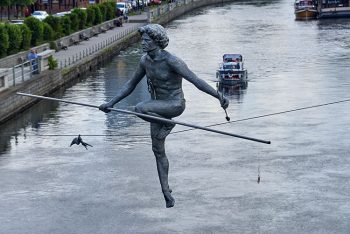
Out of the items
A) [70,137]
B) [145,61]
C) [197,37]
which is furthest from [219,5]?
[145,61]

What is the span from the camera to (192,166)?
154 feet

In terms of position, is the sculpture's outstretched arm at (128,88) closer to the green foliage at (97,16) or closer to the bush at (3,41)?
the bush at (3,41)

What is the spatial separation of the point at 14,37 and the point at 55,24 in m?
18.7

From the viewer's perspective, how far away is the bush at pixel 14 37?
71125mm

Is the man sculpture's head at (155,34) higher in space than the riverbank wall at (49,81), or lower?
higher

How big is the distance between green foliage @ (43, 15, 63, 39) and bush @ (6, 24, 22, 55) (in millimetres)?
16089

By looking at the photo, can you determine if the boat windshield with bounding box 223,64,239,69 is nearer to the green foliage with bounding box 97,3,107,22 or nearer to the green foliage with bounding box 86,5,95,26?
the green foliage with bounding box 86,5,95,26

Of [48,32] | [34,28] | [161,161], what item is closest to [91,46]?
[48,32]

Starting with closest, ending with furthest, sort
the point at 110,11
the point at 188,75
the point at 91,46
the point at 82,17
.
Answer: the point at 188,75 → the point at 91,46 → the point at 82,17 → the point at 110,11

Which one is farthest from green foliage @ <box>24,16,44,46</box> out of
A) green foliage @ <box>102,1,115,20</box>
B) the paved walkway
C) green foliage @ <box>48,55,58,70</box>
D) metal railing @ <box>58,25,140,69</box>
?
green foliage @ <box>102,1,115,20</box>

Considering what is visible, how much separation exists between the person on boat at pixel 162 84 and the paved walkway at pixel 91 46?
182 ft

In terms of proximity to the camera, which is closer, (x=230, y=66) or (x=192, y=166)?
(x=192, y=166)

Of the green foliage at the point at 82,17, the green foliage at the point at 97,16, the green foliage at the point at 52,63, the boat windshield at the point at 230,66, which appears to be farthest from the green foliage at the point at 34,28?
the green foliage at the point at 97,16

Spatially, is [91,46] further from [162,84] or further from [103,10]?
[162,84]
